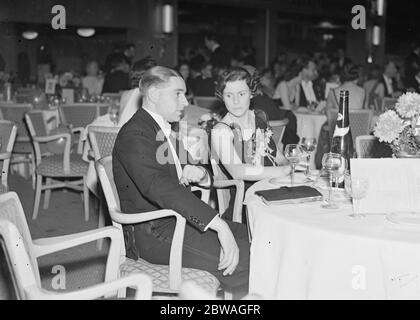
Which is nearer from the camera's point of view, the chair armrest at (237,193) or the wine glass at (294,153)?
the wine glass at (294,153)

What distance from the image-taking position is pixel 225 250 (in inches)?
92.7

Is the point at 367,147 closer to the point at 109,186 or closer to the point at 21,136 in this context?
the point at 109,186

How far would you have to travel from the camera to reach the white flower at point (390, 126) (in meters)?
2.57

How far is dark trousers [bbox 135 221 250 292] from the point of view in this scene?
247 centimetres

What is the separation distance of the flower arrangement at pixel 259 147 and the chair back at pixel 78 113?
11.1ft

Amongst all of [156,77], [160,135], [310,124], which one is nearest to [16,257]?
[160,135]

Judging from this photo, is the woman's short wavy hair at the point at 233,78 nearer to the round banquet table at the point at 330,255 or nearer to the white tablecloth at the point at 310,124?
the round banquet table at the point at 330,255

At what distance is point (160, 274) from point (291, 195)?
2.07 feet

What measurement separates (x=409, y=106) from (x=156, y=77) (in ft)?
3.59

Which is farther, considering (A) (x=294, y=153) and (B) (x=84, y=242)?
(A) (x=294, y=153)

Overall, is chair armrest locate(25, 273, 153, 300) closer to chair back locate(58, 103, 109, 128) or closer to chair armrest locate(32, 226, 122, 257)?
chair armrest locate(32, 226, 122, 257)

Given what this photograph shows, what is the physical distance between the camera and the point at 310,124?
6.84m

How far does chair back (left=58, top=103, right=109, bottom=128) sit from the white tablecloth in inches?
91.4

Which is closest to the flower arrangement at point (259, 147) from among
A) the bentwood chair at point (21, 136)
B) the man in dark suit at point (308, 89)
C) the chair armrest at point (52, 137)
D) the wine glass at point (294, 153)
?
the wine glass at point (294, 153)
